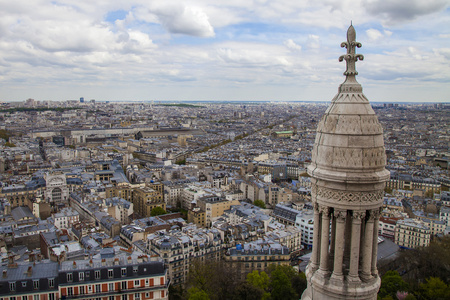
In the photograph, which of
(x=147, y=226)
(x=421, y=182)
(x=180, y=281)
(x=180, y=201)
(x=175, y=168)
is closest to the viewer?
(x=180, y=281)

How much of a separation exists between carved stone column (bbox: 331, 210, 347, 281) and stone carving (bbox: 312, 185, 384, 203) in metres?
0.21

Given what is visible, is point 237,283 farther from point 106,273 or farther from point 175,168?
point 175,168

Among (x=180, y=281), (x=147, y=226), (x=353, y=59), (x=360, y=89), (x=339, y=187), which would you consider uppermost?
(x=353, y=59)

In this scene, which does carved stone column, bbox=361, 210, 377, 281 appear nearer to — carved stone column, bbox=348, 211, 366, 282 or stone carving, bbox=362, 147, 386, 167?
carved stone column, bbox=348, 211, 366, 282

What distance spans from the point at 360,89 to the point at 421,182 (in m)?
58.1

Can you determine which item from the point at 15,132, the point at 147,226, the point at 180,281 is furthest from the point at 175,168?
the point at 15,132

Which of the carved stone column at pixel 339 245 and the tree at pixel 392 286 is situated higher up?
the carved stone column at pixel 339 245

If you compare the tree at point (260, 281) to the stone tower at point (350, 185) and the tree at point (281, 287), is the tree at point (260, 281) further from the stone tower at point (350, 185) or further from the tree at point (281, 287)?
the stone tower at point (350, 185)

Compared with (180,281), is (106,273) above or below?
above

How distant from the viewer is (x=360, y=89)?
6469 millimetres

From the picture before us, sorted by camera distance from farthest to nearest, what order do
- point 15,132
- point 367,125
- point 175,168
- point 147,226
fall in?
point 15,132
point 175,168
point 147,226
point 367,125

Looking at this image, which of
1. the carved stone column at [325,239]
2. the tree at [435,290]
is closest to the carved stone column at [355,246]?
the carved stone column at [325,239]

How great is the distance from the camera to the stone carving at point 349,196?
6281mm

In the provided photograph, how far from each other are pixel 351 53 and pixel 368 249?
10.8 feet
